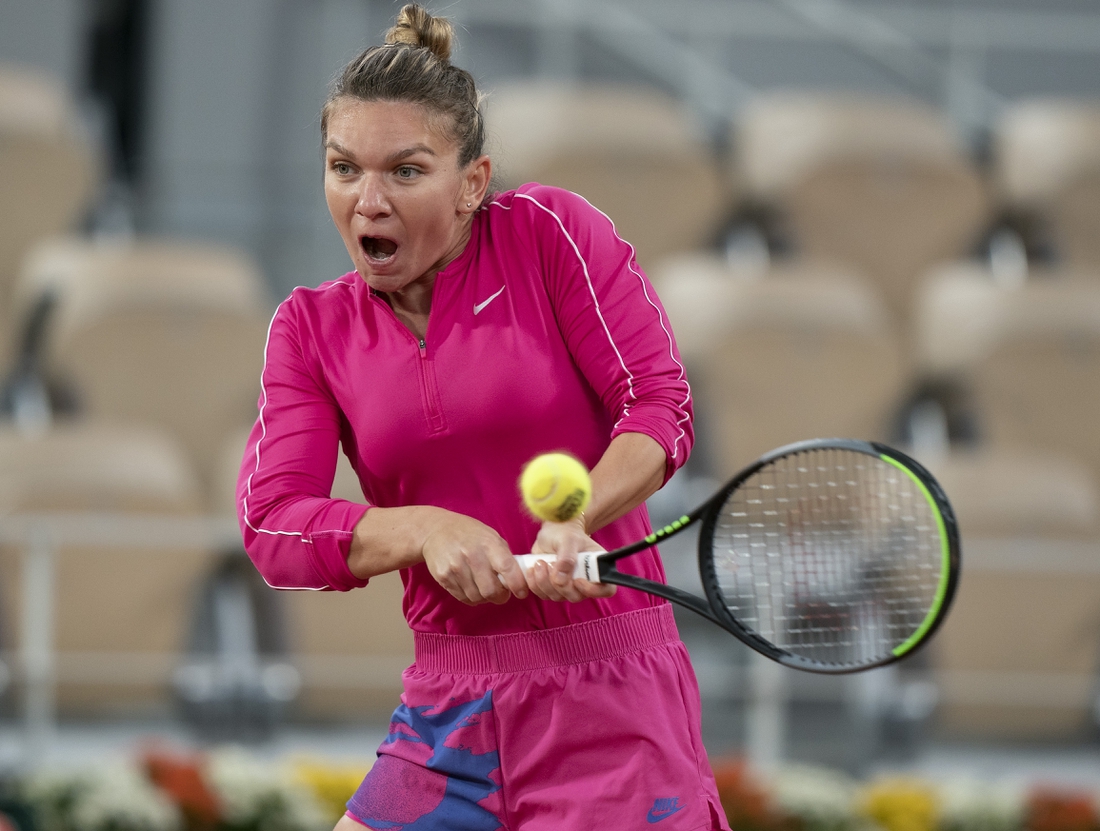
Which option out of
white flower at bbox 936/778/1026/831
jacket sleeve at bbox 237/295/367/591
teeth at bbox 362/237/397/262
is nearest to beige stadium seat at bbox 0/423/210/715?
white flower at bbox 936/778/1026/831

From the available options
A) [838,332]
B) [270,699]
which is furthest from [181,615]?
[838,332]

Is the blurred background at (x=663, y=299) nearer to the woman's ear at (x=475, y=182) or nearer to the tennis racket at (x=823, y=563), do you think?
the tennis racket at (x=823, y=563)

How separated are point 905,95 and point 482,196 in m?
6.49

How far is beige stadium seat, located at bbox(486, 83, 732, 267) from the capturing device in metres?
6.36

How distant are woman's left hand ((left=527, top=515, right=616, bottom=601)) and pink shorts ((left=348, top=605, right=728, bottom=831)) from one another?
0.59ft

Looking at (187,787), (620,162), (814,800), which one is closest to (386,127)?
(187,787)

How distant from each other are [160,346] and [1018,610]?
2.96 metres

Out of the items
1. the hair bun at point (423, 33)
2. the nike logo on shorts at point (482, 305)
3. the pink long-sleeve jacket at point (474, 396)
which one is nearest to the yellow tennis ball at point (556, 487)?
the pink long-sleeve jacket at point (474, 396)

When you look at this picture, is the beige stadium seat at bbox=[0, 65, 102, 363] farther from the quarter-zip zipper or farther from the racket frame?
the racket frame

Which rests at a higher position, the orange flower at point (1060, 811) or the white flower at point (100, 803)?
the white flower at point (100, 803)

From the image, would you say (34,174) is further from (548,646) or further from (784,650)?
(784,650)

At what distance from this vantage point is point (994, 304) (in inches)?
227

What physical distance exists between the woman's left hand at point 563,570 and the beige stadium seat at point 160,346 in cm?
375

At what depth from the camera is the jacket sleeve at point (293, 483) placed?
6.41 feet
